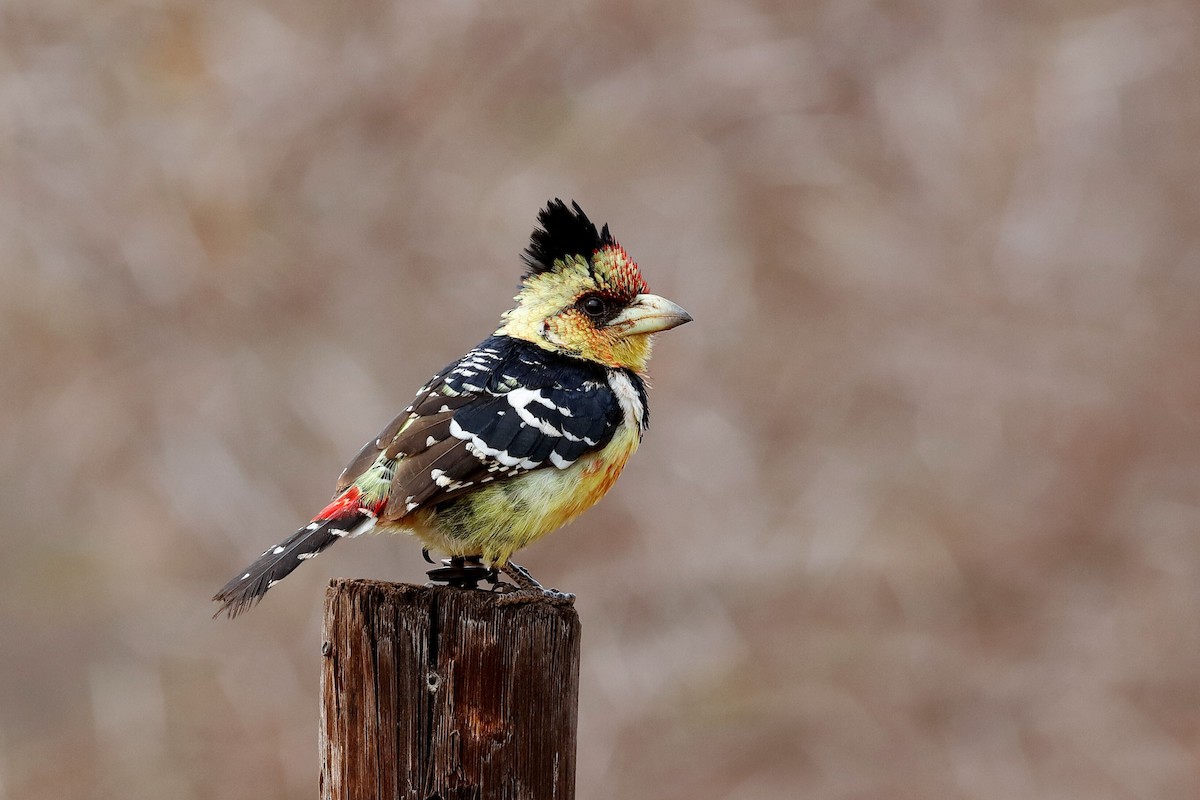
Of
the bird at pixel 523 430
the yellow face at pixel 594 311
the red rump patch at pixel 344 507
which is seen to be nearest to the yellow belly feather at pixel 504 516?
the bird at pixel 523 430

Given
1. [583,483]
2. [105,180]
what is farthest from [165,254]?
[583,483]

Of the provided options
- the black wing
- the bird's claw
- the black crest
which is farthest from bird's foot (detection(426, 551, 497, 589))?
the black crest

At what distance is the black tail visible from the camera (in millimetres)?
2969

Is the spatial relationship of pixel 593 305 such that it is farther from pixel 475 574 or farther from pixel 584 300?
pixel 475 574

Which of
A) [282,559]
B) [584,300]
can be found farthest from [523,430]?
[282,559]

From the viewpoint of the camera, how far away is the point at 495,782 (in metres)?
2.66

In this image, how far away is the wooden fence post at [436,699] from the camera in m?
2.65

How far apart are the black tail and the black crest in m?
1.05

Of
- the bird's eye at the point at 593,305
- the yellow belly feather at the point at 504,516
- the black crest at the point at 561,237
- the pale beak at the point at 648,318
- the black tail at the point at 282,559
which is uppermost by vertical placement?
the black crest at the point at 561,237

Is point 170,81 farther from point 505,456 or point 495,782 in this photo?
point 495,782

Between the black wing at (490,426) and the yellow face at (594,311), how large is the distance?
0.12 metres

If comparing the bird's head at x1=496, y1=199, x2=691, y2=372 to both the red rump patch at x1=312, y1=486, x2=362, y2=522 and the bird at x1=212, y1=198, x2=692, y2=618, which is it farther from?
the red rump patch at x1=312, y1=486, x2=362, y2=522

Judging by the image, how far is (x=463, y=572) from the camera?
144 inches

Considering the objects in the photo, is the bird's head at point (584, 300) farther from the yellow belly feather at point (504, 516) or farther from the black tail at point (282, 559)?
the black tail at point (282, 559)
